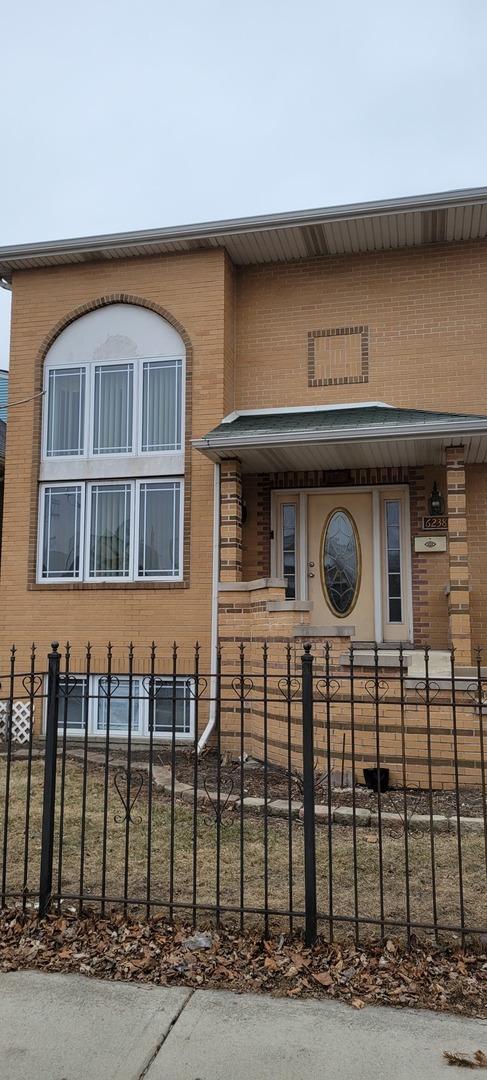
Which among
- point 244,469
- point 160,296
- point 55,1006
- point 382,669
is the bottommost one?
point 55,1006

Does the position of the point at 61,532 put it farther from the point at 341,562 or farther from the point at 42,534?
the point at 341,562

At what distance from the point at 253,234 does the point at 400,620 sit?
5356mm

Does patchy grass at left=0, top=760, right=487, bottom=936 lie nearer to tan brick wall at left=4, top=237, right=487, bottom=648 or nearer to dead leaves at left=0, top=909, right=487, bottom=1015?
dead leaves at left=0, top=909, right=487, bottom=1015

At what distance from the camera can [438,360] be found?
1018 cm

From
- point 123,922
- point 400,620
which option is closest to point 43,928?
point 123,922

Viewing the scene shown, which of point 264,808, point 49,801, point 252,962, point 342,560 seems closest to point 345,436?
point 342,560

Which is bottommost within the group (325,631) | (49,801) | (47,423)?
(49,801)

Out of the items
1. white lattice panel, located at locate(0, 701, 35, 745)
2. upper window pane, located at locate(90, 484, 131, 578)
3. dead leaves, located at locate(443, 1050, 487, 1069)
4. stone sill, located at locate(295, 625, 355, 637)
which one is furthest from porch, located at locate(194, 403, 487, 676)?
dead leaves, located at locate(443, 1050, 487, 1069)

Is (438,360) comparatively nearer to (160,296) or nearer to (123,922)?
(160,296)

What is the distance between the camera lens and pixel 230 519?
9.61m

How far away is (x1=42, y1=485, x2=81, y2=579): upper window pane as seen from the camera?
1053 centimetres

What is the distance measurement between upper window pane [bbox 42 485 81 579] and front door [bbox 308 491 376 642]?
3.21 meters

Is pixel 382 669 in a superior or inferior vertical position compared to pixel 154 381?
inferior

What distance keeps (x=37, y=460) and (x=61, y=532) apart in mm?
1089
